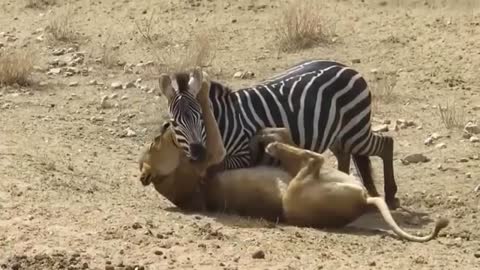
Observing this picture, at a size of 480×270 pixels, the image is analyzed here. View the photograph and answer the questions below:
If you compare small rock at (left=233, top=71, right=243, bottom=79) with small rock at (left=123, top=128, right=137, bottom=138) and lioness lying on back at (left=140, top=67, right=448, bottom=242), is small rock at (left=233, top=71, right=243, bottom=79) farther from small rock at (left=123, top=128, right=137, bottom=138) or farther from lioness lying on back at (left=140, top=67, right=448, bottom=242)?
lioness lying on back at (left=140, top=67, right=448, bottom=242)

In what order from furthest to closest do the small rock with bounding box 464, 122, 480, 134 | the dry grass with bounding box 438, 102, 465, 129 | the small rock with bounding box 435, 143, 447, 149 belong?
the dry grass with bounding box 438, 102, 465, 129 → the small rock with bounding box 464, 122, 480, 134 → the small rock with bounding box 435, 143, 447, 149

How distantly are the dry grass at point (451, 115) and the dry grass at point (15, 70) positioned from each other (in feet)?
16.1

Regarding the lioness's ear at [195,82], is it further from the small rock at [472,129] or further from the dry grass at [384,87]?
the dry grass at [384,87]

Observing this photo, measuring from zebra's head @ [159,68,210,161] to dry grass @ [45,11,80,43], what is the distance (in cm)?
815

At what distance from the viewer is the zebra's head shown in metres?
8.23

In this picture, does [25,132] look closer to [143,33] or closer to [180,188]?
[180,188]

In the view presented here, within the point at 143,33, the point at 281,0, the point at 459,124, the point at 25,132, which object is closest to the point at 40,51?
the point at 143,33

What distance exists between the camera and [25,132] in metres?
10.9

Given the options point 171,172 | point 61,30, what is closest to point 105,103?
point 61,30

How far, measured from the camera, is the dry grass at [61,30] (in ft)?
53.8

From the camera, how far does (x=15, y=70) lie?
44.4ft

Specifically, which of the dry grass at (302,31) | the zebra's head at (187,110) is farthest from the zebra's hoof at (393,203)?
the dry grass at (302,31)

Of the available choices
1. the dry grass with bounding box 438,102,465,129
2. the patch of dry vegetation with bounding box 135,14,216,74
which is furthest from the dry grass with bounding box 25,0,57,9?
the dry grass with bounding box 438,102,465,129

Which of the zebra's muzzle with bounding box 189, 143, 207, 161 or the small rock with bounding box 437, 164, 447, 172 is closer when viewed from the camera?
the zebra's muzzle with bounding box 189, 143, 207, 161
